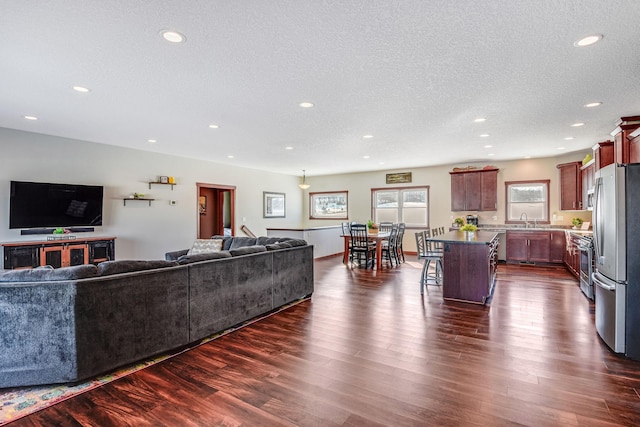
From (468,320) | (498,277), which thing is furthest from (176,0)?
(498,277)

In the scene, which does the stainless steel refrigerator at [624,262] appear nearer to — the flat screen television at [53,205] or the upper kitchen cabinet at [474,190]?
the upper kitchen cabinet at [474,190]

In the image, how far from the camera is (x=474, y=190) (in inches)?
339

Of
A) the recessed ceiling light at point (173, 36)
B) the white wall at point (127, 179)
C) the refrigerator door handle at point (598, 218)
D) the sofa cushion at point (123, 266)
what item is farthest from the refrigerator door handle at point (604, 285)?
the white wall at point (127, 179)

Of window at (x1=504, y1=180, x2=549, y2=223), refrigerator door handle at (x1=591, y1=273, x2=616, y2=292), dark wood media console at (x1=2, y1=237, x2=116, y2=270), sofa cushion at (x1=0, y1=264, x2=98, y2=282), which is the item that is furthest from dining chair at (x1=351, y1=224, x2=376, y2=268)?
sofa cushion at (x1=0, y1=264, x2=98, y2=282)

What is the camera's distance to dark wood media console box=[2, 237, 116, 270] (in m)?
4.84

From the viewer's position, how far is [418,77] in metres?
3.15

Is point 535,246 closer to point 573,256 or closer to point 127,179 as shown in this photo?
point 573,256

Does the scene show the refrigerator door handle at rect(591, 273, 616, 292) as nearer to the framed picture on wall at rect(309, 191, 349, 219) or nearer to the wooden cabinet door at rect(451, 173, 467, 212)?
the wooden cabinet door at rect(451, 173, 467, 212)

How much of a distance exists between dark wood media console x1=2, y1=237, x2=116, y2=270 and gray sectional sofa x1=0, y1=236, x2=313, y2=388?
3.17 metres

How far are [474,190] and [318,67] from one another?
23.1 feet

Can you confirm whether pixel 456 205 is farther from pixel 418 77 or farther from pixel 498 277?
pixel 418 77

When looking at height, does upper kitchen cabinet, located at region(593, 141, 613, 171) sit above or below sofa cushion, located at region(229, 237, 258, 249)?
above

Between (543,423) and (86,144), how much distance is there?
7.30 meters

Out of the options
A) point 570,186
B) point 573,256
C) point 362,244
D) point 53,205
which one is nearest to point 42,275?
point 53,205
